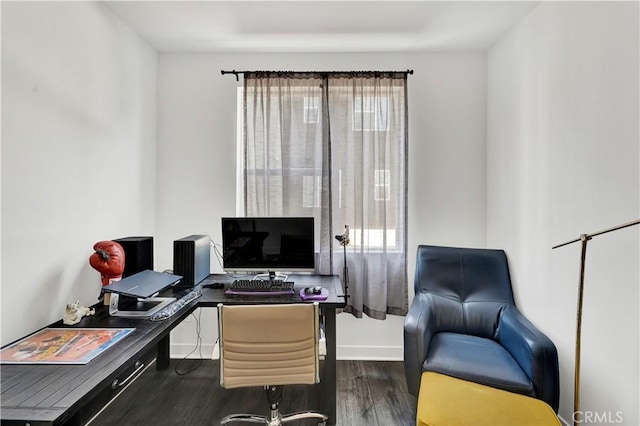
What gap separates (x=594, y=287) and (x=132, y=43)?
3481 millimetres

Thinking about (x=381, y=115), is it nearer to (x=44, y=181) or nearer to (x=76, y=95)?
(x=76, y=95)

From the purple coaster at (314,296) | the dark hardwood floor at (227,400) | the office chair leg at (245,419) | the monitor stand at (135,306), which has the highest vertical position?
the purple coaster at (314,296)

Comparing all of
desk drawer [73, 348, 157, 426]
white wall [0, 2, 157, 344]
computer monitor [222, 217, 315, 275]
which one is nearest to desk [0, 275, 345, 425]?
desk drawer [73, 348, 157, 426]

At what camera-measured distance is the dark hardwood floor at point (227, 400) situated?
200 cm

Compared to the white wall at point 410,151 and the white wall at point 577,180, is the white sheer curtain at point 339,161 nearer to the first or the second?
the white wall at point 410,151

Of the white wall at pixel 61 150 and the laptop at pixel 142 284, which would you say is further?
the laptop at pixel 142 284

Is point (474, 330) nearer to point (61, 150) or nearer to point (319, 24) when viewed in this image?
point (319, 24)

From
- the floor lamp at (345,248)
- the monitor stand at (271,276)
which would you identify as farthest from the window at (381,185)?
the monitor stand at (271,276)

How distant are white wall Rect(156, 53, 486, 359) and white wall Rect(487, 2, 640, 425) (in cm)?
31

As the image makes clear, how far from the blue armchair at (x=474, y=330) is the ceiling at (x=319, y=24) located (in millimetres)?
1715

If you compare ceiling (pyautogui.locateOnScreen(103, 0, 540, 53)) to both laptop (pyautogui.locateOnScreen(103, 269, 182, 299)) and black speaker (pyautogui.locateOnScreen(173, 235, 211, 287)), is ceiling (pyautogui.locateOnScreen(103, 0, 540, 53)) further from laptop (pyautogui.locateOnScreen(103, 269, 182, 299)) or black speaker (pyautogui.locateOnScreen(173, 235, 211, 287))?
laptop (pyautogui.locateOnScreen(103, 269, 182, 299))

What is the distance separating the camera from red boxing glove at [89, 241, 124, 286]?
1.83m

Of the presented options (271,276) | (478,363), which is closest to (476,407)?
(478,363)

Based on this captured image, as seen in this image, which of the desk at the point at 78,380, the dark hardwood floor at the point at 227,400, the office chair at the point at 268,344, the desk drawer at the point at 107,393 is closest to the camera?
the desk at the point at 78,380
